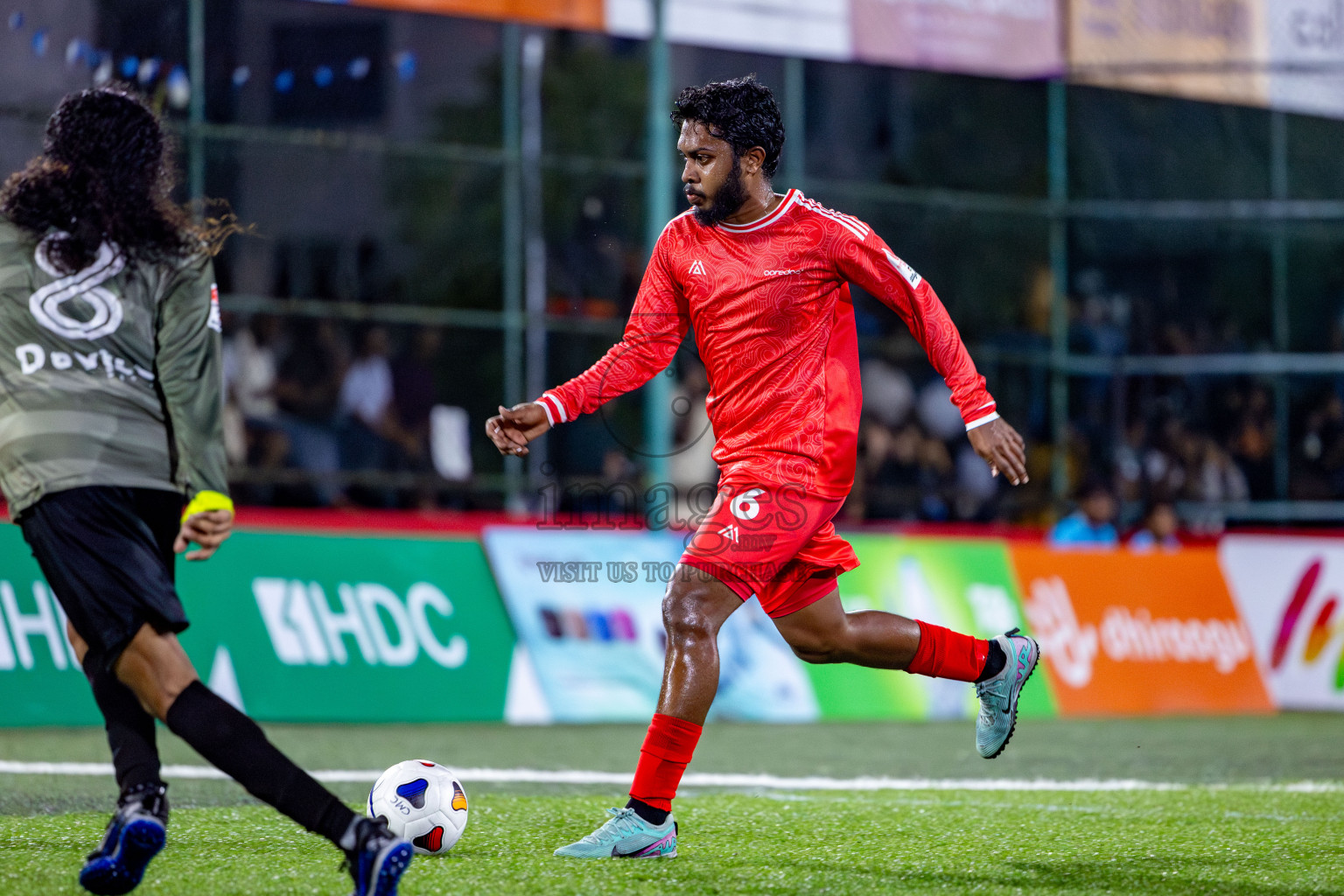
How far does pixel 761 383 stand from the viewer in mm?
5316

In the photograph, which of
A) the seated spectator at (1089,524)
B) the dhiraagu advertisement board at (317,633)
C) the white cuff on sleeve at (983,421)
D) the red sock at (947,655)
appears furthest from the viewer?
the seated spectator at (1089,524)

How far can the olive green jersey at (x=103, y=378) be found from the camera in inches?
164

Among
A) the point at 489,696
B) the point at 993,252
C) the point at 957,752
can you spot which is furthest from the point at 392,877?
the point at 993,252

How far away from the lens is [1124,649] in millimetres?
13203

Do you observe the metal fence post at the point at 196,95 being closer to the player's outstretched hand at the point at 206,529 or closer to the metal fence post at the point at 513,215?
the metal fence post at the point at 513,215

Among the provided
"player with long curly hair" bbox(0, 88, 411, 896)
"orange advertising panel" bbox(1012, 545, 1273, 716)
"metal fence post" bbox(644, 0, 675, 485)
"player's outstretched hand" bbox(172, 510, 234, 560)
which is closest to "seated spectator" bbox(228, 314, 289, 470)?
"metal fence post" bbox(644, 0, 675, 485)

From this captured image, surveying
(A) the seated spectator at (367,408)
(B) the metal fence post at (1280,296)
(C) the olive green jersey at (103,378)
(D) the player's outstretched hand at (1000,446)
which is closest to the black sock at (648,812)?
(D) the player's outstretched hand at (1000,446)

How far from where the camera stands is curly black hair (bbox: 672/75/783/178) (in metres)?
5.30

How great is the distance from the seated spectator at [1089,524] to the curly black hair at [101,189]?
1001 centimetres

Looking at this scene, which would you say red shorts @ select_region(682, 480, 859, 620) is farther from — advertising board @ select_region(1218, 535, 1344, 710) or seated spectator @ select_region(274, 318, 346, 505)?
advertising board @ select_region(1218, 535, 1344, 710)

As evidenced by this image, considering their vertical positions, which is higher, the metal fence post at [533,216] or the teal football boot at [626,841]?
the metal fence post at [533,216]

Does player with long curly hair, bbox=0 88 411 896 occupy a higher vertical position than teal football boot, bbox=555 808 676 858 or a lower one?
higher

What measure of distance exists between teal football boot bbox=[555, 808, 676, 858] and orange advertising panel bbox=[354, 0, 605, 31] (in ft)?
39.4

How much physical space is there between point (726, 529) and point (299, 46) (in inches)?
450
